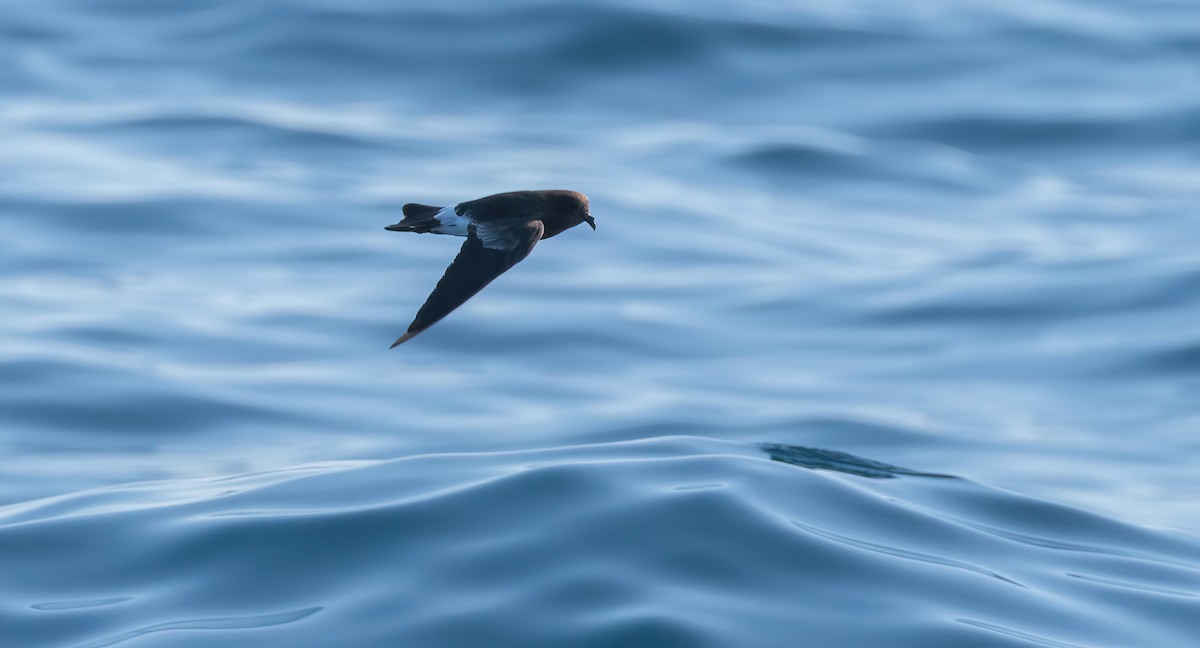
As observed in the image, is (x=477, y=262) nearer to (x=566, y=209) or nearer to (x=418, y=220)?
(x=418, y=220)

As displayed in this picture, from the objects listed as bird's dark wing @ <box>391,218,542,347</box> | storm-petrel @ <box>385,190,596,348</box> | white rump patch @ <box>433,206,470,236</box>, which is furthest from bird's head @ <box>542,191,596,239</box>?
white rump patch @ <box>433,206,470,236</box>

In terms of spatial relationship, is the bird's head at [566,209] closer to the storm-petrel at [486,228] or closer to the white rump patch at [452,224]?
the storm-petrel at [486,228]

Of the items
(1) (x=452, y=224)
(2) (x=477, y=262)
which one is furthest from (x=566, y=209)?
(2) (x=477, y=262)

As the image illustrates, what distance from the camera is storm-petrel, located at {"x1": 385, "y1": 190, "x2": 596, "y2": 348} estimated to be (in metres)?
5.71

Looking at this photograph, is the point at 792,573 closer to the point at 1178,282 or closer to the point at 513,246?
the point at 513,246

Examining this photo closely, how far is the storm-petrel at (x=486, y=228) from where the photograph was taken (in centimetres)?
571

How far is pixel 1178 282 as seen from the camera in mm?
16922

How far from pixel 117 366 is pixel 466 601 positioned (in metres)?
7.83

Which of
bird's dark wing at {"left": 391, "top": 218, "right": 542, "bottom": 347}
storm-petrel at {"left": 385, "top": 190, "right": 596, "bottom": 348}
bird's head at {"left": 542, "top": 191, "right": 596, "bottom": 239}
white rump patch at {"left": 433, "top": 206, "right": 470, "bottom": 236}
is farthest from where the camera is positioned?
bird's head at {"left": 542, "top": 191, "right": 596, "bottom": 239}

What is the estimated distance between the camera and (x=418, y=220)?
22.7 feet

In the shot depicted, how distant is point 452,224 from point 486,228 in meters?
0.21

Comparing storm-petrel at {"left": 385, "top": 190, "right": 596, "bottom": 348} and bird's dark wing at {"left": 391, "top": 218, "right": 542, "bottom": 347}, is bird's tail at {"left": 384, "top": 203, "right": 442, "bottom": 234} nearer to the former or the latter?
storm-petrel at {"left": 385, "top": 190, "right": 596, "bottom": 348}

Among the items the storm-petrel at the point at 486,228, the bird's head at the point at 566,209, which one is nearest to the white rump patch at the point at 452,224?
the storm-petrel at the point at 486,228

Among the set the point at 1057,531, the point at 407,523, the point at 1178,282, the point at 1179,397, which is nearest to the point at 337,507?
the point at 407,523
